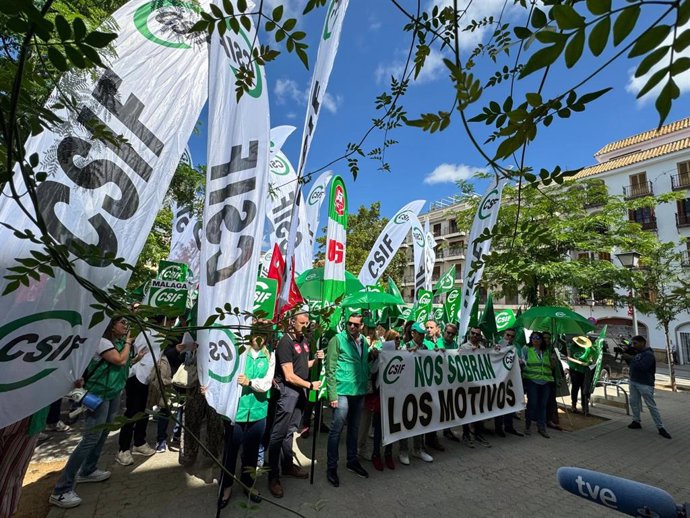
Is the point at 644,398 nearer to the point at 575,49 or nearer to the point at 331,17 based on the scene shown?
the point at 331,17

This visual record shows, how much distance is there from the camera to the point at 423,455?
17.7 feet

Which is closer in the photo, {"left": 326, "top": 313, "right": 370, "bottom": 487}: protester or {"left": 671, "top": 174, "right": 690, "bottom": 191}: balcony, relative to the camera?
{"left": 326, "top": 313, "right": 370, "bottom": 487}: protester

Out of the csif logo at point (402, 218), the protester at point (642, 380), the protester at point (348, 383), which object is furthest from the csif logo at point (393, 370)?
the csif logo at point (402, 218)

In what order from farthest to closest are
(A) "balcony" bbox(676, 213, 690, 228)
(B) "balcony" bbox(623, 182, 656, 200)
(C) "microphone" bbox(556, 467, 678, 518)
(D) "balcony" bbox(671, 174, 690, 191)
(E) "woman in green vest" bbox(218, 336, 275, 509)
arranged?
(B) "balcony" bbox(623, 182, 656, 200)
(A) "balcony" bbox(676, 213, 690, 228)
(D) "balcony" bbox(671, 174, 690, 191)
(E) "woman in green vest" bbox(218, 336, 275, 509)
(C) "microphone" bbox(556, 467, 678, 518)

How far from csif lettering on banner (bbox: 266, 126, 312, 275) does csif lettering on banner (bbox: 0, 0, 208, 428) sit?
4.76 m

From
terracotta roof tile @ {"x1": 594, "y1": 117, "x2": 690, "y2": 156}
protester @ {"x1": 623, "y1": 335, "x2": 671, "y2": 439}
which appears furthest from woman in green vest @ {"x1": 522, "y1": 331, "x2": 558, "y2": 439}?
terracotta roof tile @ {"x1": 594, "y1": 117, "x2": 690, "y2": 156}

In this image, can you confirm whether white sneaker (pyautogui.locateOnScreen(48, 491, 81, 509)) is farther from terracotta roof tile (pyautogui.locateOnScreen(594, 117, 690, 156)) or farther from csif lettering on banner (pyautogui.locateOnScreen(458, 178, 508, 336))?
terracotta roof tile (pyautogui.locateOnScreen(594, 117, 690, 156))

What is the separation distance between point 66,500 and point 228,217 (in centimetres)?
346

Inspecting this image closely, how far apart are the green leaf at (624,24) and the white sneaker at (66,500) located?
17.6ft

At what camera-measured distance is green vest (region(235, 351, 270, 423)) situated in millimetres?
3930

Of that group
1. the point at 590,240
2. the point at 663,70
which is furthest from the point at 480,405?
the point at 590,240

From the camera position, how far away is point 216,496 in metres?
4.14

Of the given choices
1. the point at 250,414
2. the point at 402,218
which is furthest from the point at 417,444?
the point at 402,218

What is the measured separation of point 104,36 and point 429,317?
9985 millimetres
